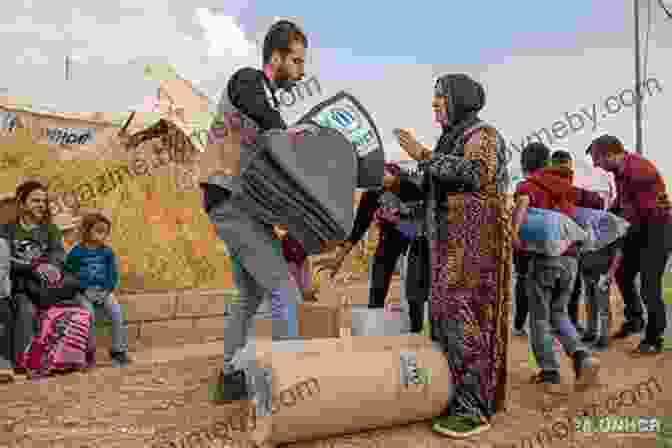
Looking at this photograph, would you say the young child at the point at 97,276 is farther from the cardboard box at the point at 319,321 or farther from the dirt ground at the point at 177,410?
the cardboard box at the point at 319,321

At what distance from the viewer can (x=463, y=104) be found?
8.55 feet

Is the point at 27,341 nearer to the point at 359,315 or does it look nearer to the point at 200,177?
the point at 200,177

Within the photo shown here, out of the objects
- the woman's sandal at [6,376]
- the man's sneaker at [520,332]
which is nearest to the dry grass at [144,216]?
the woman's sandal at [6,376]

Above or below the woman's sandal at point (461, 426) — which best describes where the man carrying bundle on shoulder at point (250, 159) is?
above

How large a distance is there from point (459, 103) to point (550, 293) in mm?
1219

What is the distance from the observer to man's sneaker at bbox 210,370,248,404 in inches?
107

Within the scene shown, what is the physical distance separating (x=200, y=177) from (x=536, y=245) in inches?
69.0

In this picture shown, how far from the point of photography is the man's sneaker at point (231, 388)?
2719mm

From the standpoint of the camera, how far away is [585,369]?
9.56 feet

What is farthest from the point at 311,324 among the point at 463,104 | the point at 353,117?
the point at 463,104

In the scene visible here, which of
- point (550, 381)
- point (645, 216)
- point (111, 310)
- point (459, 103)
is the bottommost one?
point (550, 381)

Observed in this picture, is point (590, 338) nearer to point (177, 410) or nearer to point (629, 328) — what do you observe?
point (629, 328)

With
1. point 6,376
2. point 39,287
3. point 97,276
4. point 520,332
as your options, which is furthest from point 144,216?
point 520,332

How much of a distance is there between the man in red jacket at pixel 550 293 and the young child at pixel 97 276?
2.99m
